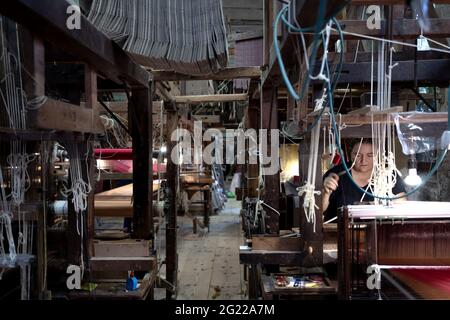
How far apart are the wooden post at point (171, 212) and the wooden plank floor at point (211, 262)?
0.48 metres

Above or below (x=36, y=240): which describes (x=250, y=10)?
above

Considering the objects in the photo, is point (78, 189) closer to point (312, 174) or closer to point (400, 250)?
point (312, 174)

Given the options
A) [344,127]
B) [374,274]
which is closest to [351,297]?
[374,274]

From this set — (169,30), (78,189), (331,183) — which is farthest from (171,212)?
(169,30)

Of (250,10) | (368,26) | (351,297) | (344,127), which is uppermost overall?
(250,10)

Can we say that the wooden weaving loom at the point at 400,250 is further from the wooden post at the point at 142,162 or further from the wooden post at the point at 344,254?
the wooden post at the point at 142,162

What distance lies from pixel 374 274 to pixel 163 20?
220cm

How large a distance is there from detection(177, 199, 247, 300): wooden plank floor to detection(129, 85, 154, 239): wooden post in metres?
2.24

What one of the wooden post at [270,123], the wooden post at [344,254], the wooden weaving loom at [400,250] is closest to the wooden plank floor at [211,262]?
the wooden post at [270,123]

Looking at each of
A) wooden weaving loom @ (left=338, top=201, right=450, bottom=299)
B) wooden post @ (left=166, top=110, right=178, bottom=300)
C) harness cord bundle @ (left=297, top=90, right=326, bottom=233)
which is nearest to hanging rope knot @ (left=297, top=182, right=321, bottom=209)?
harness cord bundle @ (left=297, top=90, right=326, bottom=233)

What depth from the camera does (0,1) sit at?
4.92 ft

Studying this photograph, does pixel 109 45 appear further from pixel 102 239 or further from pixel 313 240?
pixel 313 240

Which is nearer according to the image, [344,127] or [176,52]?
[344,127]

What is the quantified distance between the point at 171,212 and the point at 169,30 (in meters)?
2.99
